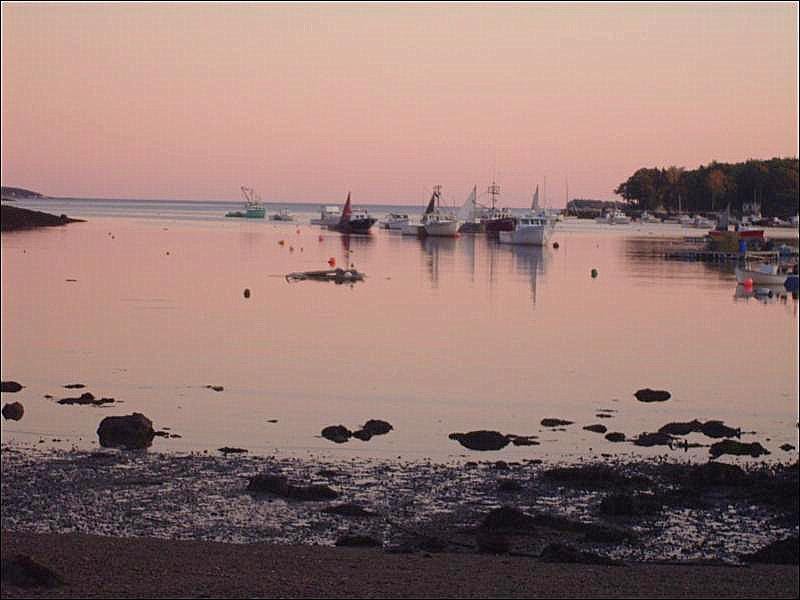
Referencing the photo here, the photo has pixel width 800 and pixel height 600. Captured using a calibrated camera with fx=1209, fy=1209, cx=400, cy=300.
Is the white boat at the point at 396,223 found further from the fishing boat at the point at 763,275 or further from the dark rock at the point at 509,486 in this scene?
the dark rock at the point at 509,486

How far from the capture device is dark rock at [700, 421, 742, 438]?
20.8m

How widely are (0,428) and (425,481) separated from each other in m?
7.77

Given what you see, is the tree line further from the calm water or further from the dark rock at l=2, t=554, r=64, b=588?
the dark rock at l=2, t=554, r=64, b=588

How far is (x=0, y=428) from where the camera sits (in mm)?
20172

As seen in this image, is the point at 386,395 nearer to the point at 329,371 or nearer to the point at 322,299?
the point at 329,371

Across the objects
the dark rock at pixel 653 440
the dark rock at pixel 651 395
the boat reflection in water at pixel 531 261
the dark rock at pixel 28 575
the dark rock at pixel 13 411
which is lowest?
the boat reflection in water at pixel 531 261

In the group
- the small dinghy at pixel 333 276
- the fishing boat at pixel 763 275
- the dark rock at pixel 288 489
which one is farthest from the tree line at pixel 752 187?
the dark rock at pixel 288 489

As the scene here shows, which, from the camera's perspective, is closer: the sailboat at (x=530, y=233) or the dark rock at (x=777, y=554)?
the dark rock at (x=777, y=554)

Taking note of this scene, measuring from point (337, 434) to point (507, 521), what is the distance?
20.7 feet

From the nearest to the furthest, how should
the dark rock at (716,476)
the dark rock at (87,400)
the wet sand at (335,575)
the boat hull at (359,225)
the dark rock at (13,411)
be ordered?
the wet sand at (335,575) < the dark rock at (716,476) < the dark rock at (13,411) < the dark rock at (87,400) < the boat hull at (359,225)

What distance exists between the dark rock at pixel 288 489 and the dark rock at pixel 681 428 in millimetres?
7198

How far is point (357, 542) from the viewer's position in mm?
13594

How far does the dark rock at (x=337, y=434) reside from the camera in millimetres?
19781

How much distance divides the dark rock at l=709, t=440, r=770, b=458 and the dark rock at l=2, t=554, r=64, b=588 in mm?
11670
